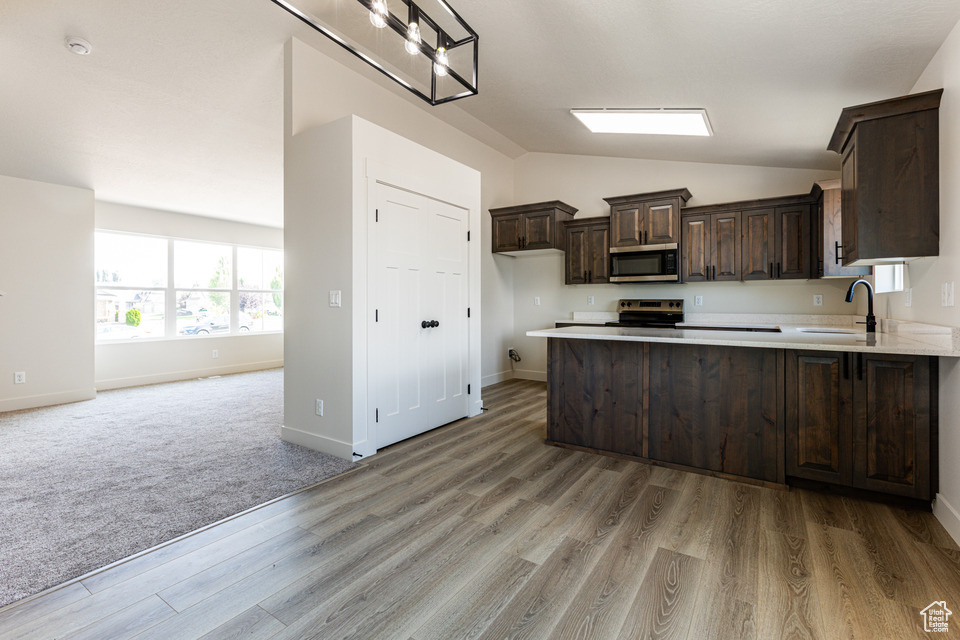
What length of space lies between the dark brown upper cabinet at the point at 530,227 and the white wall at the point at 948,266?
3.51 m

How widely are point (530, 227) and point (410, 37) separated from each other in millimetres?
3595

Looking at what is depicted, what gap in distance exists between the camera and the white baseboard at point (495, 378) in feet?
18.6

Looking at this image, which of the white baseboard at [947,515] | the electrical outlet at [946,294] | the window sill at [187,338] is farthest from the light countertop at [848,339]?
the window sill at [187,338]

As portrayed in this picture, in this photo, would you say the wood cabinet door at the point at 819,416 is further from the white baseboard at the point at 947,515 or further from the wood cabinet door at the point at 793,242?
the wood cabinet door at the point at 793,242

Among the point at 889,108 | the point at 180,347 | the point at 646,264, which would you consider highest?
the point at 889,108

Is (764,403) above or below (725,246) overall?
below

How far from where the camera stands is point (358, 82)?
388 centimetres

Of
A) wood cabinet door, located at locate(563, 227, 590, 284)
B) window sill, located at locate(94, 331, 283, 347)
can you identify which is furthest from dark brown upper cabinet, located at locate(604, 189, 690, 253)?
window sill, located at locate(94, 331, 283, 347)

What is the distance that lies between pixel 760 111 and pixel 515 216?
2.91 m

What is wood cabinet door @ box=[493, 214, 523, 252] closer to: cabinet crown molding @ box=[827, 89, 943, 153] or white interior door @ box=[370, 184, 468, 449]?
white interior door @ box=[370, 184, 468, 449]

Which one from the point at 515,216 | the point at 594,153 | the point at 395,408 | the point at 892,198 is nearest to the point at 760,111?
the point at 892,198

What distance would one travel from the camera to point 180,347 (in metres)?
6.48

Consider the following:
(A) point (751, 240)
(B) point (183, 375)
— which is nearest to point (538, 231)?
(A) point (751, 240)

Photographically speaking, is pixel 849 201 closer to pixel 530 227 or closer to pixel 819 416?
pixel 819 416
